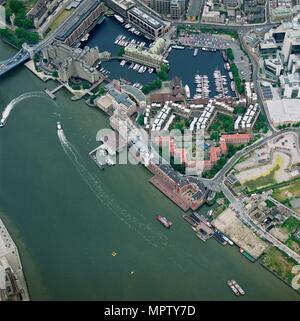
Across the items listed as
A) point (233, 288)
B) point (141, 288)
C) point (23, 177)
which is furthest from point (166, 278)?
point (23, 177)

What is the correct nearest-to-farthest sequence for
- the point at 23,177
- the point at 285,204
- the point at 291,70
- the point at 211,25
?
the point at 285,204
the point at 23,177
the point at 291,70
the point at 211,25

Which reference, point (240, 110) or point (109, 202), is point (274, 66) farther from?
point (109, 202)

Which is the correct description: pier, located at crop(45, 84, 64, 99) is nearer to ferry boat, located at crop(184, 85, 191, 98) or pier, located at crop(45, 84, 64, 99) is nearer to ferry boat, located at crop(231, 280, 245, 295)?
ferry boat, located at crop(184, 85, 191, 98)

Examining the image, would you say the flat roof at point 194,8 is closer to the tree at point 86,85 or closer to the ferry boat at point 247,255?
the tree at point 86,85

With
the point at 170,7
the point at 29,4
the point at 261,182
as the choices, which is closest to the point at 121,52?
the point at 170,7

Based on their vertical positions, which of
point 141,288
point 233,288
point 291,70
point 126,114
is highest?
point 126,114

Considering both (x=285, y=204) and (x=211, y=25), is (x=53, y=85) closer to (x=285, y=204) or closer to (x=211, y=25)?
(x=211, y=25)

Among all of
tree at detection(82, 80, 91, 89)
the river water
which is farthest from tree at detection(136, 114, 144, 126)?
tree at detection(82, 80, 91, 89)
